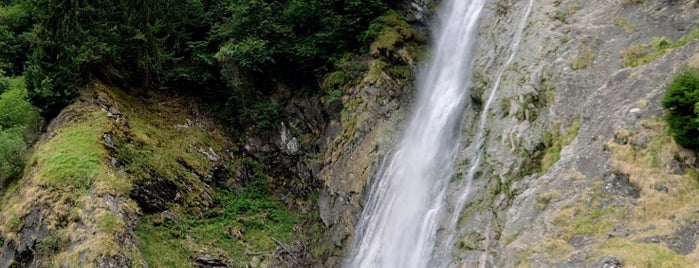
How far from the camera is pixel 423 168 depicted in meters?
18.8

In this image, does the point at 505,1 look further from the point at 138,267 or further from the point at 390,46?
the point at 138,267

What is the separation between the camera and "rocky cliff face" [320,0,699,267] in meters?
10.3

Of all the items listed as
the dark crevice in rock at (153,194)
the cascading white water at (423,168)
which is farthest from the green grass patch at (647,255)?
the dark crevice in rock at (153,194)

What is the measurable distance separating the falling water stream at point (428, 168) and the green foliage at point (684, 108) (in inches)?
231

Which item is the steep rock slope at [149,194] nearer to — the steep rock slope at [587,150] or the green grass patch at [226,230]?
the green grass patch at [226,230]

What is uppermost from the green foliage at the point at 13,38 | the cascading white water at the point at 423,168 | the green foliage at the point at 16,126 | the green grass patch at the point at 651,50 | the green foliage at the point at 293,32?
the green foliage at the point at 13,38

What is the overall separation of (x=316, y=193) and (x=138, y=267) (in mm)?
8038

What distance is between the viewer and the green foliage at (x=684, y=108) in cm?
1018

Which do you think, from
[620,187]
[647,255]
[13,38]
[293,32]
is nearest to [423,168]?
[620,187]

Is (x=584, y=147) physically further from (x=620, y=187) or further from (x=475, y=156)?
(x=475, y=156)

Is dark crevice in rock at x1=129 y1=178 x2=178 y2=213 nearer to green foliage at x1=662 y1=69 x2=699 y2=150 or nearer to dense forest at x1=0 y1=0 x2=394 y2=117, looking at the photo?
dense forest at x1=0 y1=0 x2=394 y2=117

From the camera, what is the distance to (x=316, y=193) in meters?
23.5

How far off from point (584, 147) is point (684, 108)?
7.76 feet

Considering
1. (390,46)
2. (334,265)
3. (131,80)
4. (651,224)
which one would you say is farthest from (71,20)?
(651,224)
